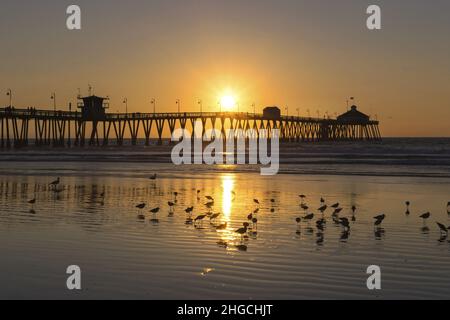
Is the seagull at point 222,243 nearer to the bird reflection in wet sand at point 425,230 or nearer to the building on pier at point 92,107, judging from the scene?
the bird reflection in wet sand at point 425,230

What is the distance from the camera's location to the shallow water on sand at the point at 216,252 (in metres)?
7.47

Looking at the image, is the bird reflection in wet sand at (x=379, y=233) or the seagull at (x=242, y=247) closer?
the seagull at (x=242, y=247)

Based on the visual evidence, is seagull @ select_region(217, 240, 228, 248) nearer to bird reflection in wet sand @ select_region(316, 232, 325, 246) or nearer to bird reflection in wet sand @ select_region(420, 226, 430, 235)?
bird reflection in wet sand @ select_region(316, 232, 325, 246)

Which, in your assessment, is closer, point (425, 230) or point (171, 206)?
point (425, 230)

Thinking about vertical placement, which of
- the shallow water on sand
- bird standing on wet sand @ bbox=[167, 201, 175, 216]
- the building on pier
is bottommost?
the shallow water on sand

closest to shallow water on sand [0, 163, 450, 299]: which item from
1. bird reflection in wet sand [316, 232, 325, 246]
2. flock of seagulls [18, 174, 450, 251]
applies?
bird reflection in wet sand [316, 232, 325, 246]

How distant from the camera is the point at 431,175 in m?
29.5

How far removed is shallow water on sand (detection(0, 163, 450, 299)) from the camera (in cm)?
747

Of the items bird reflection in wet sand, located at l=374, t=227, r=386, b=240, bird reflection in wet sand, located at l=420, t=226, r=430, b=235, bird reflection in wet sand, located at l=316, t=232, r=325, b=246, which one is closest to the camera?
bird reflection in wet sand, located at l=316, t=232, r=325, b=246

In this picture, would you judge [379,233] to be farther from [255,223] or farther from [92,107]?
[92,107]

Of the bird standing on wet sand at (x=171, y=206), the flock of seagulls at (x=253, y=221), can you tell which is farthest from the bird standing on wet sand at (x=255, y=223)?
the bird standing on wet sand at (x=171, y=206)

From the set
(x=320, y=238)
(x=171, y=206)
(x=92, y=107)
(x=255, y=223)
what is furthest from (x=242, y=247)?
(x=92, y=107)

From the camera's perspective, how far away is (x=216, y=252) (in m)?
9.71
